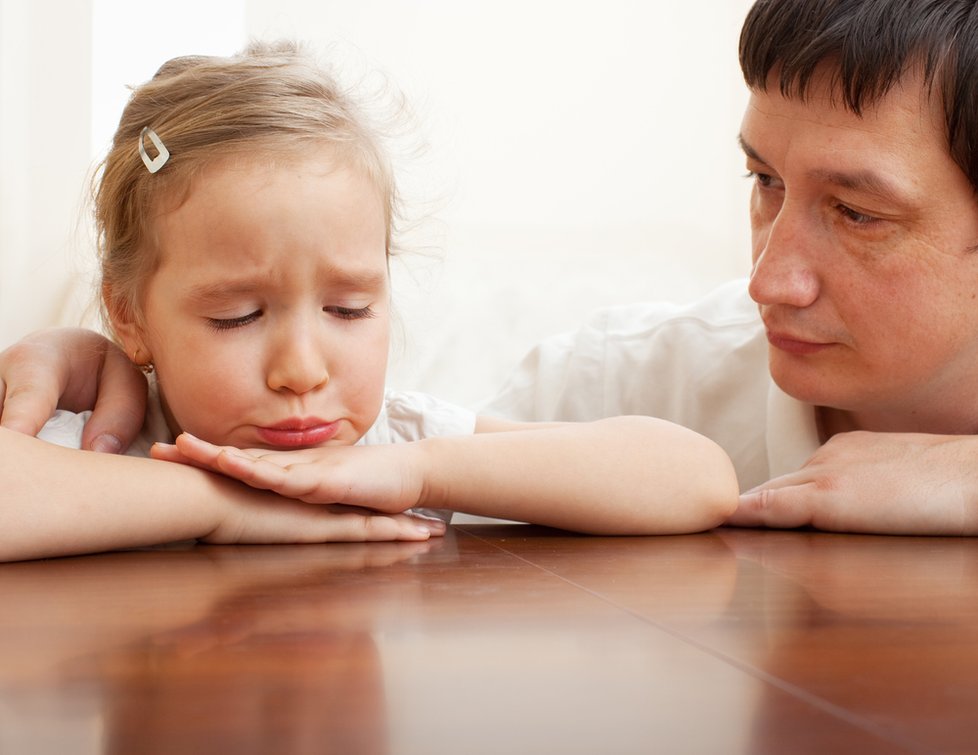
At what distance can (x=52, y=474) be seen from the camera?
3.32 ft

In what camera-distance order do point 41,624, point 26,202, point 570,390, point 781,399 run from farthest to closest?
point 26,202
point 570,390
point 781,399
point 41,624

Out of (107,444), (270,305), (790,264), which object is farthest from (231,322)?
(790,264)

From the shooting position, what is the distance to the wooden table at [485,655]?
1.53ft

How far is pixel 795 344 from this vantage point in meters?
1.39

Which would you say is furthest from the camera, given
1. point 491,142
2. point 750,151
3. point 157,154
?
point 491,142

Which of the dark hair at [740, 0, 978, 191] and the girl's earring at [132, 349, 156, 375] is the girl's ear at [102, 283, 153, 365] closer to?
the girl's earring at [132, 349, 156, 375]

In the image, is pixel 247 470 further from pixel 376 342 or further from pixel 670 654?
pixel 670 654

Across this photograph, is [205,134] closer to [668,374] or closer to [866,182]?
[866,182]

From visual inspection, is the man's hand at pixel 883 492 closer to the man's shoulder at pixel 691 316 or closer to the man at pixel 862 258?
the man at pixel 862 258

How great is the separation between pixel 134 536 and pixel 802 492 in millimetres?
724

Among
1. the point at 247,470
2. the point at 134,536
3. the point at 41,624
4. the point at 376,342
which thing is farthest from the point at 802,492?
the point at 41,624

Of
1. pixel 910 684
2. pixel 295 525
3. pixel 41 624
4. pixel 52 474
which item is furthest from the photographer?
pixel 295 525

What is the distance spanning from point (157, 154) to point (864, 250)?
814 millimetres

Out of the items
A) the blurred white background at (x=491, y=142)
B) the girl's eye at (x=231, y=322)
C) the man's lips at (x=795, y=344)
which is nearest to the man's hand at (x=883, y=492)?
the man's lips at (x=795, y=344)
